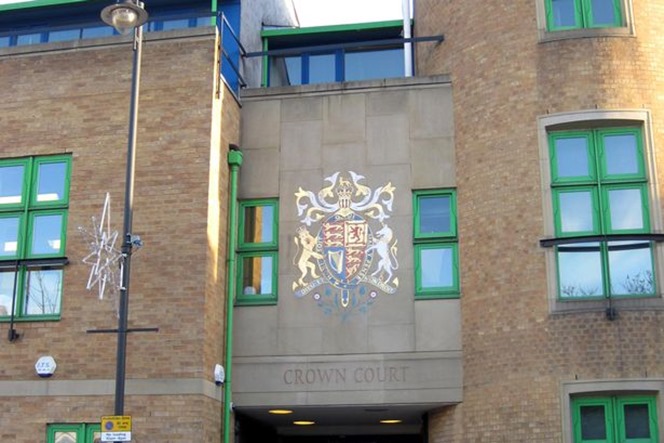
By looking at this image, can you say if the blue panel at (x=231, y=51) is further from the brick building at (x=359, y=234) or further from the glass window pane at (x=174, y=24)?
the glass window pane at (x=174, y=24)

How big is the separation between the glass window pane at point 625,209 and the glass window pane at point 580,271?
1.88 feet

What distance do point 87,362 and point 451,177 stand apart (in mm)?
6958

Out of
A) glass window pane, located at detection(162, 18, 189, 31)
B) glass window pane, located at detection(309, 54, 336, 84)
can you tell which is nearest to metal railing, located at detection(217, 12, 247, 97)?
glass window pane, located at detection(309, 54, 336, 84)

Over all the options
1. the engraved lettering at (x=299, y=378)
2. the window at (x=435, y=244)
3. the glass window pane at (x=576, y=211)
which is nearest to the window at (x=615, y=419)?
the glass window pane at (x=576, y=211)

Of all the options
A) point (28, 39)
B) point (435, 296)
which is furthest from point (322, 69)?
point (28, 39)

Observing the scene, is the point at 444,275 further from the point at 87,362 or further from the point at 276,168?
the point at 87,362

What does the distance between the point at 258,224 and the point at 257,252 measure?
56 centimetres

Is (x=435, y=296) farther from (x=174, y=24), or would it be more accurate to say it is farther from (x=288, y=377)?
(x=174, y=24)

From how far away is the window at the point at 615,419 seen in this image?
15321 mm

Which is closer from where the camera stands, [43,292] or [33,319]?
[33,319]

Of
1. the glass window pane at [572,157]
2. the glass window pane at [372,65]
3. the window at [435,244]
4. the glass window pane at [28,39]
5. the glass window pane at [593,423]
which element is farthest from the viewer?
the glass window pane at [28,39]

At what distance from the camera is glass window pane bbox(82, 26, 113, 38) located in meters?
21.6

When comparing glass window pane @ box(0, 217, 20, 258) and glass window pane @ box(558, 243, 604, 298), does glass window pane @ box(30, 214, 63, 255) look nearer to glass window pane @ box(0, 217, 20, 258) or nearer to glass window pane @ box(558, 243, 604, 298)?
glass window pane @ box(0, 217, 20, 258)

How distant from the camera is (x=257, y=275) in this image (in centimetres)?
1784
